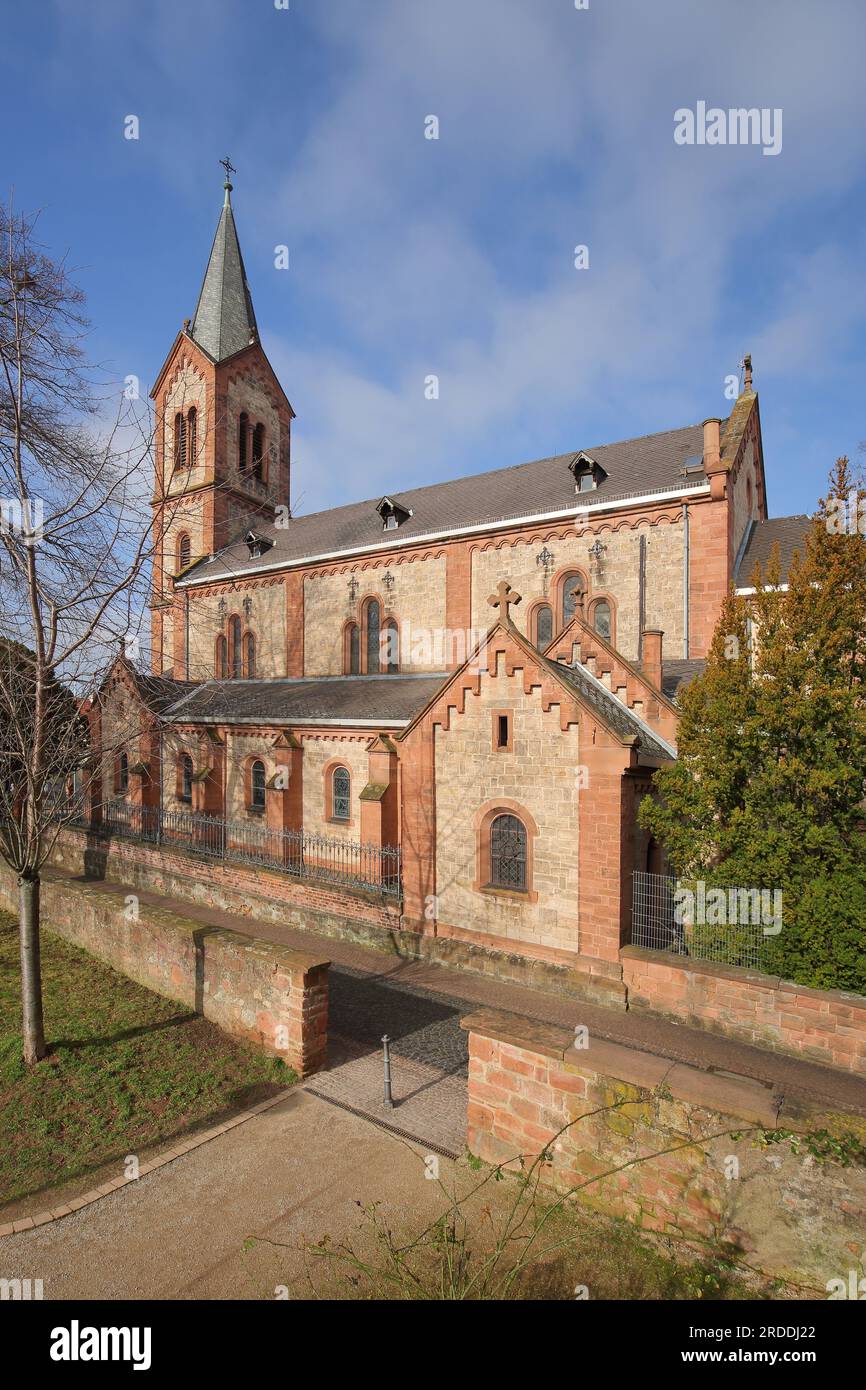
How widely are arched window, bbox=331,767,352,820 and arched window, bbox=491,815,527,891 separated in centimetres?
713

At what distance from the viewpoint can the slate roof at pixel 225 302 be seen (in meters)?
32.5

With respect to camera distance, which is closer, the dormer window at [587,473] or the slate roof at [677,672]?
the slate roof at [677,672]

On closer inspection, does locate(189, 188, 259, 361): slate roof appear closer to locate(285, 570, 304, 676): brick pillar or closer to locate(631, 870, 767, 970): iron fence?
locate(285, 570, 304, 676): brick pillar

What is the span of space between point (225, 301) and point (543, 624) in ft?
86.4

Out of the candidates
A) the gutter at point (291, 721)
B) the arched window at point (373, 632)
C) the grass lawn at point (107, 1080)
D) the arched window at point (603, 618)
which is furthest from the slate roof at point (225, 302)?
the grass lawn at point (107, 1080)

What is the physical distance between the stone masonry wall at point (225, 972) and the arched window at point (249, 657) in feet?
52.6

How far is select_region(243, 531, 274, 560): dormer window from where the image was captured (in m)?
29.2

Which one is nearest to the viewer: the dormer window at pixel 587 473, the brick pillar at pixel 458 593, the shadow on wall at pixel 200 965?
the shadow on wall at pixel 200 965

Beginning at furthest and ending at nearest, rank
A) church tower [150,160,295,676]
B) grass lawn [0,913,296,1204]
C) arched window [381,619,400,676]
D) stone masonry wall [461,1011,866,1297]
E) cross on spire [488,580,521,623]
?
1. church tower [150,160,295,676]
2. arched window [381,619,400,676]
3. cross on spire [488,580,521,623]
4. grass lawn [0,913,296,1204]
5. stone masonry wall [461,1011,866,1297]

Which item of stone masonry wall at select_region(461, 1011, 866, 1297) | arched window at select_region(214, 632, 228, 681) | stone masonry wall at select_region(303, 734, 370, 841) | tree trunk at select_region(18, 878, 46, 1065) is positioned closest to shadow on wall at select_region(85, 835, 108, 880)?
stone masonry wall at select_region(303, 734, 370, 841)

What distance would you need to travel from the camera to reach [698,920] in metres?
10.4

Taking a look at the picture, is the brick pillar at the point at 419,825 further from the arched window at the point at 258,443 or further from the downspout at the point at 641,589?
the arched window at the point at 258,443

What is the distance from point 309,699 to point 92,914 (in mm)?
10924
